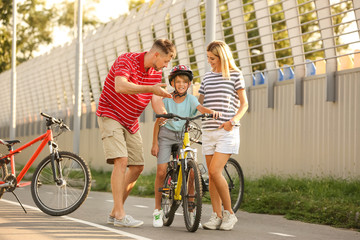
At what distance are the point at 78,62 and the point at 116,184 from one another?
533 inches

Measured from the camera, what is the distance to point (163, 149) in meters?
7.86

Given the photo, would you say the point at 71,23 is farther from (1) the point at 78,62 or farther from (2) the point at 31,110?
(1) the point at 78,62

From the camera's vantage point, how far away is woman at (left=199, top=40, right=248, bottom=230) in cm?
760

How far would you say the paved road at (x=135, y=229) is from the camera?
689 cm

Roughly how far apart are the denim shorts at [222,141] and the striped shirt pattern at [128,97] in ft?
2.41

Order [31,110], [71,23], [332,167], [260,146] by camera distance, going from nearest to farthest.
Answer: [332,167] → [260,146] → [31,110] → [71,23]

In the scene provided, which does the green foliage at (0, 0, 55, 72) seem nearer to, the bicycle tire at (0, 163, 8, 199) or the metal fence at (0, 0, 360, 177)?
the metal fence at (0, 0, 360, 177)

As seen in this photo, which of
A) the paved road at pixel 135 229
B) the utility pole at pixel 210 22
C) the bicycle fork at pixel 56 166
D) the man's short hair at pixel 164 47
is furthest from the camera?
the utility pole at pixel 210 22

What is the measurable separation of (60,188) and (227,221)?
193 centimetres

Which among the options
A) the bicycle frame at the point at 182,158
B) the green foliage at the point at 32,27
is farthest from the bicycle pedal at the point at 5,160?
the green foliage at the point at 32,27

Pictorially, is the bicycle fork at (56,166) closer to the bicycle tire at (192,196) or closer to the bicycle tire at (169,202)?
the bicycle tire at (169,202)

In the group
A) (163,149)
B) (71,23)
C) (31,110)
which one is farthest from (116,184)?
(71,23)

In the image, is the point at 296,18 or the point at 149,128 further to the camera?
the point at 149,128

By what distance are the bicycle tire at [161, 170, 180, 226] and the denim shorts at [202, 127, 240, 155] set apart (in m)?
0.46
